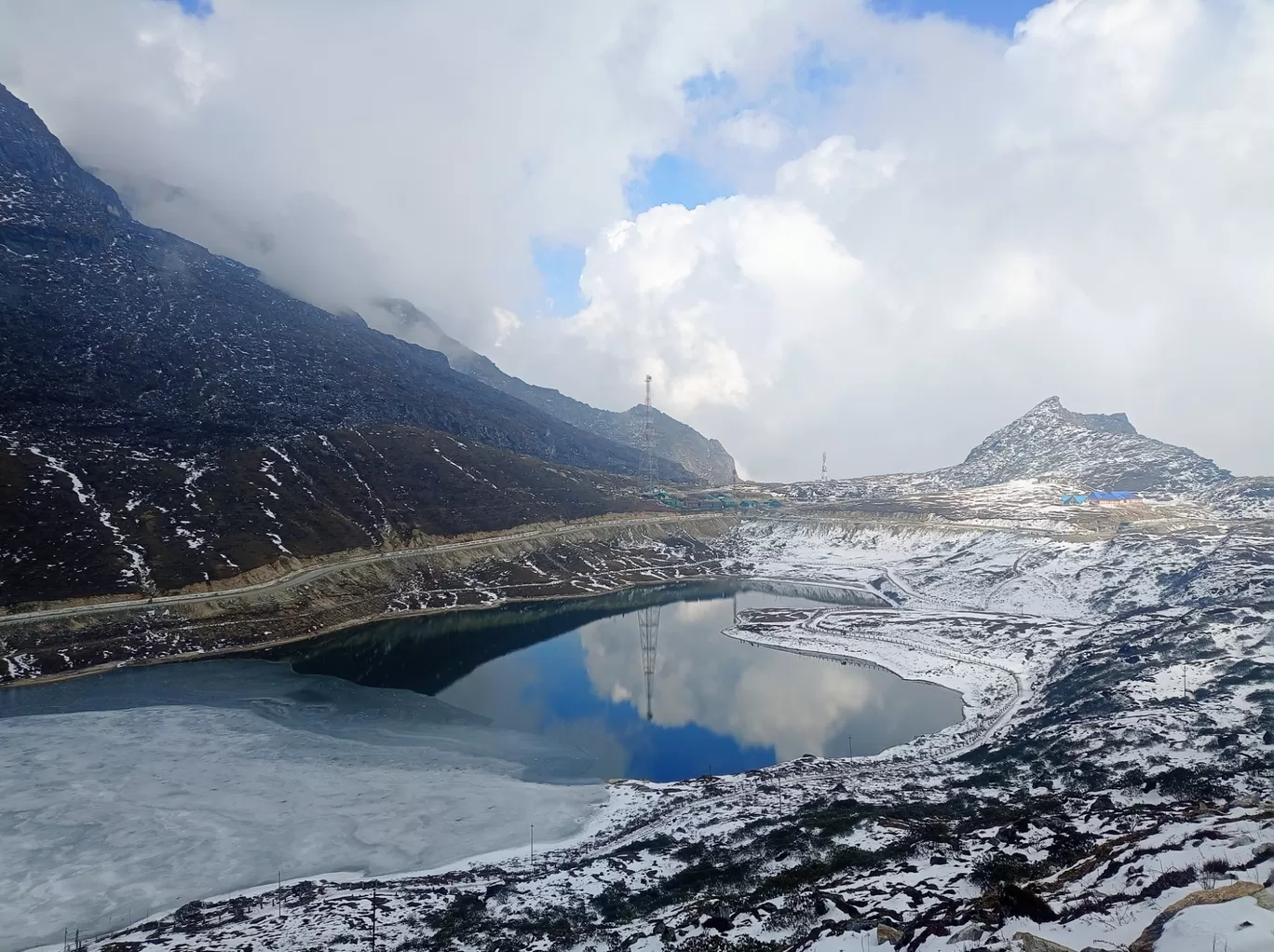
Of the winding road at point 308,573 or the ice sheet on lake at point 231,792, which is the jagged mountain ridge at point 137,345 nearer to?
the winding road at point 308,573

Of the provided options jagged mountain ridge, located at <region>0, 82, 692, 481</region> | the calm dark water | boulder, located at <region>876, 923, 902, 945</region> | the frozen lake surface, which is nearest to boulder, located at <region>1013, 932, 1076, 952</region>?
boulder, located at <region>876, 923, 902, 945</region>

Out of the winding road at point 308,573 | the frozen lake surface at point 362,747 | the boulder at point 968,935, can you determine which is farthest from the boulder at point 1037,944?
the winding road at point 308,573

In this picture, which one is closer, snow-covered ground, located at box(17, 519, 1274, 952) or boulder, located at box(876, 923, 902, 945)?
snow-covered ground, located at box(17, 519, 1274, 952)

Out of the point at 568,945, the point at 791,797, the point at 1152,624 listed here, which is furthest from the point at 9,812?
the point at 1152,624

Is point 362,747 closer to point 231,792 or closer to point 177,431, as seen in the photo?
point 231,792

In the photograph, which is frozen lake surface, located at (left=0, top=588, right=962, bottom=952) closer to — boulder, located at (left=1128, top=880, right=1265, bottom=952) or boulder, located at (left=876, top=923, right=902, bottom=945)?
boulder, located at (left=876, top=923, right=902, bottom=945)

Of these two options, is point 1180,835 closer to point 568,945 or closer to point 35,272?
point 568,945
